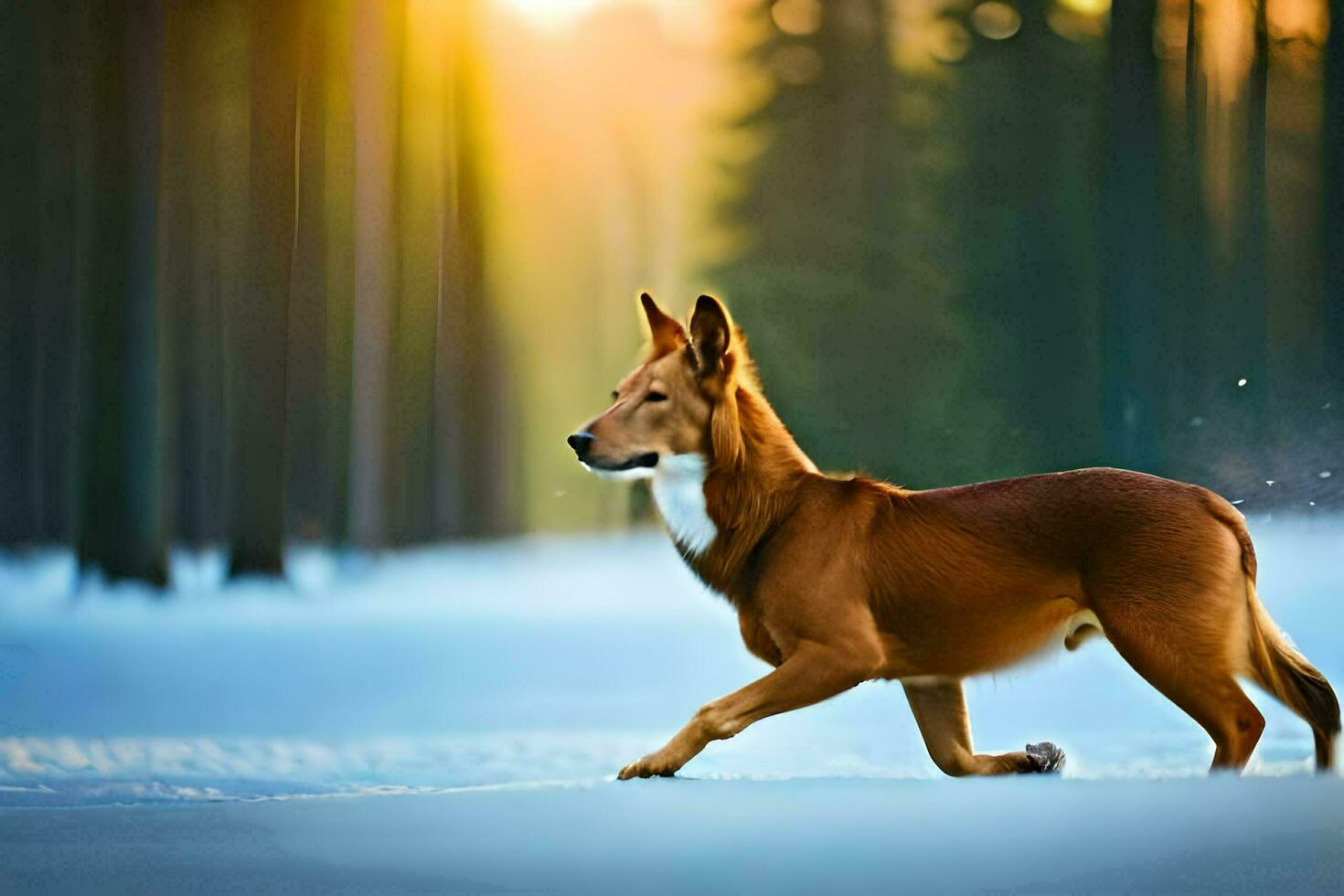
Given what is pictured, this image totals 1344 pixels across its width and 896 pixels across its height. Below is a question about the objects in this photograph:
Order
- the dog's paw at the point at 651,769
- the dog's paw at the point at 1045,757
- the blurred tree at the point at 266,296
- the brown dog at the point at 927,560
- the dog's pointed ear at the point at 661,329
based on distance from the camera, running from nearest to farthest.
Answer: the dog's paw at the point at 651,769
the brown dog at the point at 927,560
the dog's pointed ear at the point at 661,329
the dog's paw at the point at 1045,757
the blurred tree at the point at 266,296

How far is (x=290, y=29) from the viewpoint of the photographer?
16.7 feet

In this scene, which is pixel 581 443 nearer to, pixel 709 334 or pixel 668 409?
pixel 668 409

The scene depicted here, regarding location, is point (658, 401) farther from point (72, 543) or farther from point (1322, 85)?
point (1322, 85)

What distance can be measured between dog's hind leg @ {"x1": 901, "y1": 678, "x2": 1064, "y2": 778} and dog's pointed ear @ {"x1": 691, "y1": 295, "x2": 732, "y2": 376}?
3.04ft

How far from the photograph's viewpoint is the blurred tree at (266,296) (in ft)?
16.4

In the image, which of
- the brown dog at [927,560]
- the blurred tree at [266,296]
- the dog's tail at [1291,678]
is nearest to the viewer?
the brown dog at [927,560]

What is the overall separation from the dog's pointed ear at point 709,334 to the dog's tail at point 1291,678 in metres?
1.32

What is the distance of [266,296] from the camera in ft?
16.6

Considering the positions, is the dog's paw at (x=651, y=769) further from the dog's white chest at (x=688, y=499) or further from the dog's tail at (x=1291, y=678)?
the dog's tail at (x=1291, y=678)

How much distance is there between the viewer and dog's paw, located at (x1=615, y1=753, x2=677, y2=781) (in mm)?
3211

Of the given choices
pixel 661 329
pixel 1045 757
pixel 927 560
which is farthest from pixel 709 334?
pixel 1045 757

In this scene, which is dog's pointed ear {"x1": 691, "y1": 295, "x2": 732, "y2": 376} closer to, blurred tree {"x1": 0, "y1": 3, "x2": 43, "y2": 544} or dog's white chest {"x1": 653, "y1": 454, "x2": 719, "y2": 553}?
dog's white chest {"x1": 653, "y1": 454, "x2": 719, "y2": 553}

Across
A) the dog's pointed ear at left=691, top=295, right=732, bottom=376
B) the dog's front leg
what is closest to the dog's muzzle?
the dog's pointed ear at left=691, top=295, right=732, bottom=376

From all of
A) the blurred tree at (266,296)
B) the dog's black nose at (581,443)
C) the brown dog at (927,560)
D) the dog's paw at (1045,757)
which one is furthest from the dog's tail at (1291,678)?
the blurred tree at (266,296)
